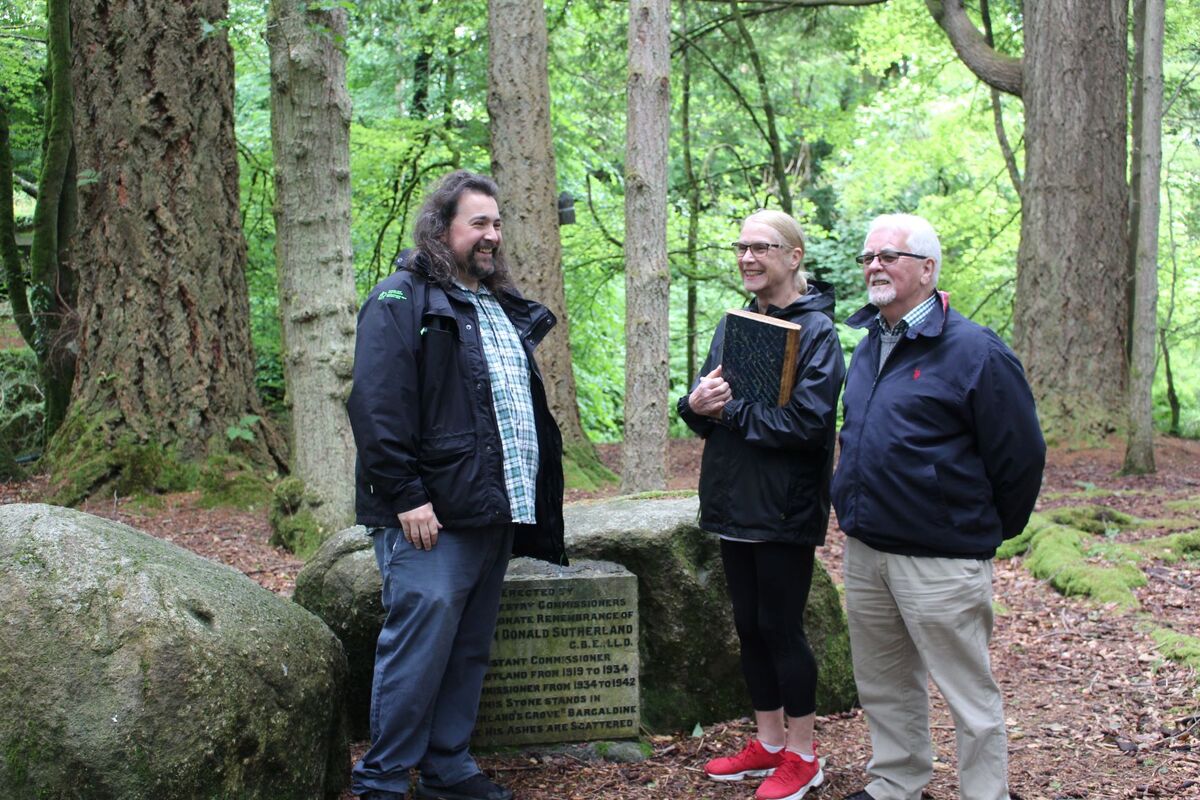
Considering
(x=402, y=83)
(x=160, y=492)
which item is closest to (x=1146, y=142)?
(x=160, y=492)

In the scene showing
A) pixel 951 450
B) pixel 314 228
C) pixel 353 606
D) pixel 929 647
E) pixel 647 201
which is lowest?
pixel 353 606

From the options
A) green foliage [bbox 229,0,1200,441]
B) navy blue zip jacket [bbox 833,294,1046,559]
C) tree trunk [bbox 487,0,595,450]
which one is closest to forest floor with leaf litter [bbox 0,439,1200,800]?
navy blue zip jacket [bbox 833,294,1046,559]

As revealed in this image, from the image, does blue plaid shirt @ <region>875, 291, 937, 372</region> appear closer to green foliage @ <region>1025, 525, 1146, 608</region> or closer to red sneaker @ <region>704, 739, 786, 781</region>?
red sneaker @ <region>704, 739, 786, 781</region>

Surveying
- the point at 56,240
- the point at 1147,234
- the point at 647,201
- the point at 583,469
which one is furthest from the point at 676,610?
the point at 56,240

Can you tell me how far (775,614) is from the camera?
12.5 ft

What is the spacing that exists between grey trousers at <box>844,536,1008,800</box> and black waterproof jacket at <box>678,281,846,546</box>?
22 cm

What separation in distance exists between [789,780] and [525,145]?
23.9 ft

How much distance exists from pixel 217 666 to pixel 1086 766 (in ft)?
11.0

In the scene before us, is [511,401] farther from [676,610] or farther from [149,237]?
[149,237]

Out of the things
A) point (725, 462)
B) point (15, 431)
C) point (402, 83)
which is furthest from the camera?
point (402, 83)

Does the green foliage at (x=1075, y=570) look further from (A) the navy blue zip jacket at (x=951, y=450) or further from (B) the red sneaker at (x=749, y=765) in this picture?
(A) the navy blue zip jacket at (x=951, y=450)

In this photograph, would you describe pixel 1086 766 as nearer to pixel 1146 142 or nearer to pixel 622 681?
pixel 622 681

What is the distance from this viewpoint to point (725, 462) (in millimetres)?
3865

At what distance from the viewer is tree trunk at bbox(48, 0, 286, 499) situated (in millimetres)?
8430
